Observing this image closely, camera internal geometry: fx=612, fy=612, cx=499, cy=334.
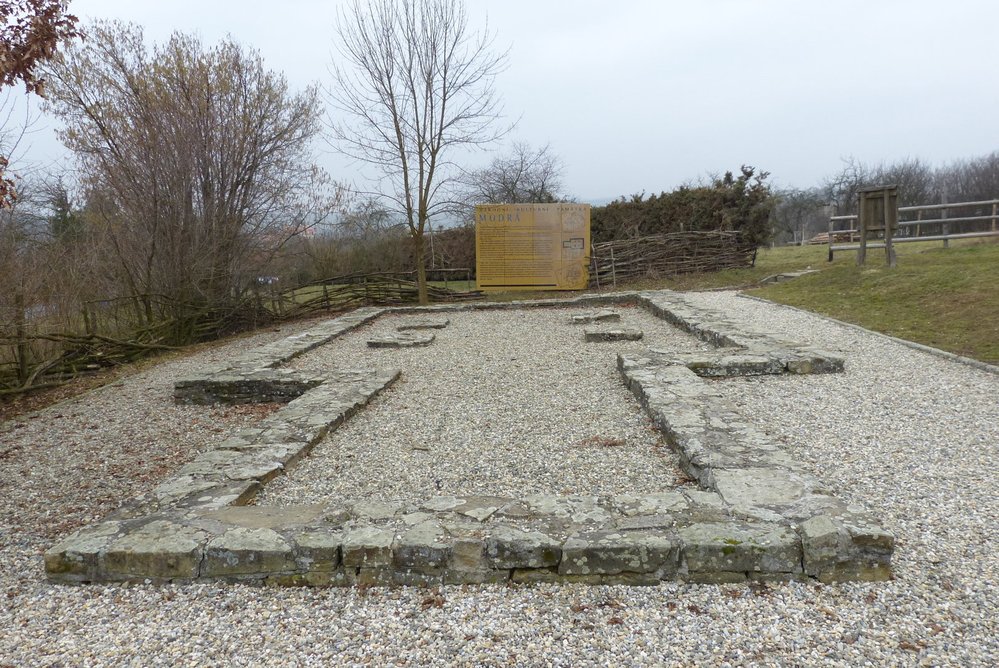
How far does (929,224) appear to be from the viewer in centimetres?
2266

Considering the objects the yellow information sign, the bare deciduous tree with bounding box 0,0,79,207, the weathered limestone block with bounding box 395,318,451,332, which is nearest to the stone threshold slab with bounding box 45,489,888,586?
the bare deciduous tree with bounding box 0,0,79,207

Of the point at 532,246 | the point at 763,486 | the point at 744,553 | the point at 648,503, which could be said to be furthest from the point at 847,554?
the point at 532,246

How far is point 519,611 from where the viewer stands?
2631mm

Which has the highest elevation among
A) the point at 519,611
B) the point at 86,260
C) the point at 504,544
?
the point at 86,260

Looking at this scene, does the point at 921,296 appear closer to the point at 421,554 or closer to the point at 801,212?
the point at 421,554

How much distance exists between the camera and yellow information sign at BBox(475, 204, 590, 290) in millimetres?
17094

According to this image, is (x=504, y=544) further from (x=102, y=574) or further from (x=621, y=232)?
(x=621, y=232)

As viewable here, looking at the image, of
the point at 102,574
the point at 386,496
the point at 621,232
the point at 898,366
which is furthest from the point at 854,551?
the point at 621,232

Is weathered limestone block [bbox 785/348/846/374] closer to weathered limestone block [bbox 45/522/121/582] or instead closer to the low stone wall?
the low stone wall

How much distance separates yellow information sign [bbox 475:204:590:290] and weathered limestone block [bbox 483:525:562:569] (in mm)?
14714

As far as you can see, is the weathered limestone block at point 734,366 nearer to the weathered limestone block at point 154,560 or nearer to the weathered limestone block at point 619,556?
the weathered limestone block at point 619,556

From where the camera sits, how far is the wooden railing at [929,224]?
14.7 meters

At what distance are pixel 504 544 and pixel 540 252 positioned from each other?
49.2 feet

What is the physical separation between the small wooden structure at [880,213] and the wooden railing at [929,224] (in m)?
0.76
